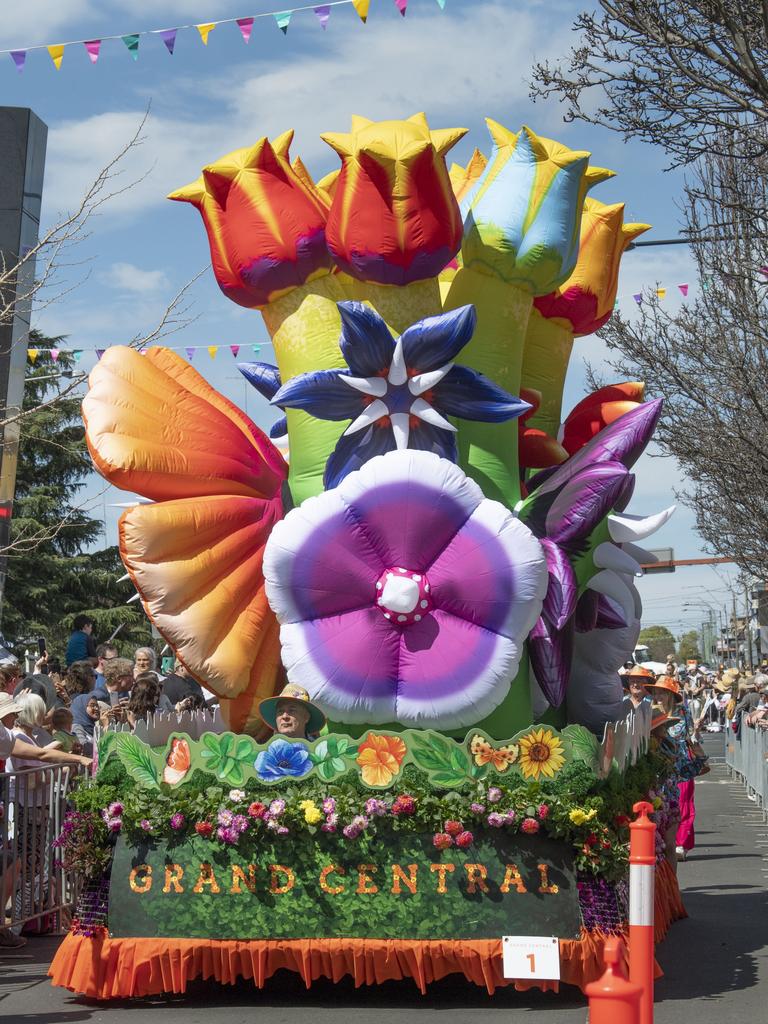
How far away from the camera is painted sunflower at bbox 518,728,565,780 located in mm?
7676

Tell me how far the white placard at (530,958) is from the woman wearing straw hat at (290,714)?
186cm

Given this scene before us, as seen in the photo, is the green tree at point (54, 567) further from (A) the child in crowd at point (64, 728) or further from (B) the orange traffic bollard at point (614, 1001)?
(B) the orange traffic bollard at point (614, 1001)

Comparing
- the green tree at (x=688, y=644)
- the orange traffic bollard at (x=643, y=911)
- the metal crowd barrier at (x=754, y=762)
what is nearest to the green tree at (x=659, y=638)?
the green tree at (x=688, y=644)

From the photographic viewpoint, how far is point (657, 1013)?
24.0 feet

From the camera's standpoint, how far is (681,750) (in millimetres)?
11906

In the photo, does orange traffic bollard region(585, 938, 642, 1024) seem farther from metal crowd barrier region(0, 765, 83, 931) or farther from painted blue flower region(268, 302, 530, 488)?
metal crowd barrier region(0, 765, 83, 931)

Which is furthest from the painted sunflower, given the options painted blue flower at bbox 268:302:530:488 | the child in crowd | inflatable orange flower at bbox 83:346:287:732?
the child in crowd

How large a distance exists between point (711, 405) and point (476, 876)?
14136 millimetres

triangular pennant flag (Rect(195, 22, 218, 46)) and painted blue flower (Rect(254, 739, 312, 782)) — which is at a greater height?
triangular pennant flag (Rect(195, 22, 218, 46))

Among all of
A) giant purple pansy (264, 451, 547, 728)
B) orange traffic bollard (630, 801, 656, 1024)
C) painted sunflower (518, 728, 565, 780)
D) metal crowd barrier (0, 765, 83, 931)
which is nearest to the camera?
orange traffic bollard (630, 801, 656, 1024)

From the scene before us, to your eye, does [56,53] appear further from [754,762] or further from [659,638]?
[659,638]

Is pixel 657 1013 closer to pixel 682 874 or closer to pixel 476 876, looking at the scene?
pixel 476 876

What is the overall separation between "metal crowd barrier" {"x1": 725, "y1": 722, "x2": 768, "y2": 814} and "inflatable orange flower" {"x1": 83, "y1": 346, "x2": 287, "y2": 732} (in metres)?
11.6

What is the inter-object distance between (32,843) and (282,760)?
237cm
